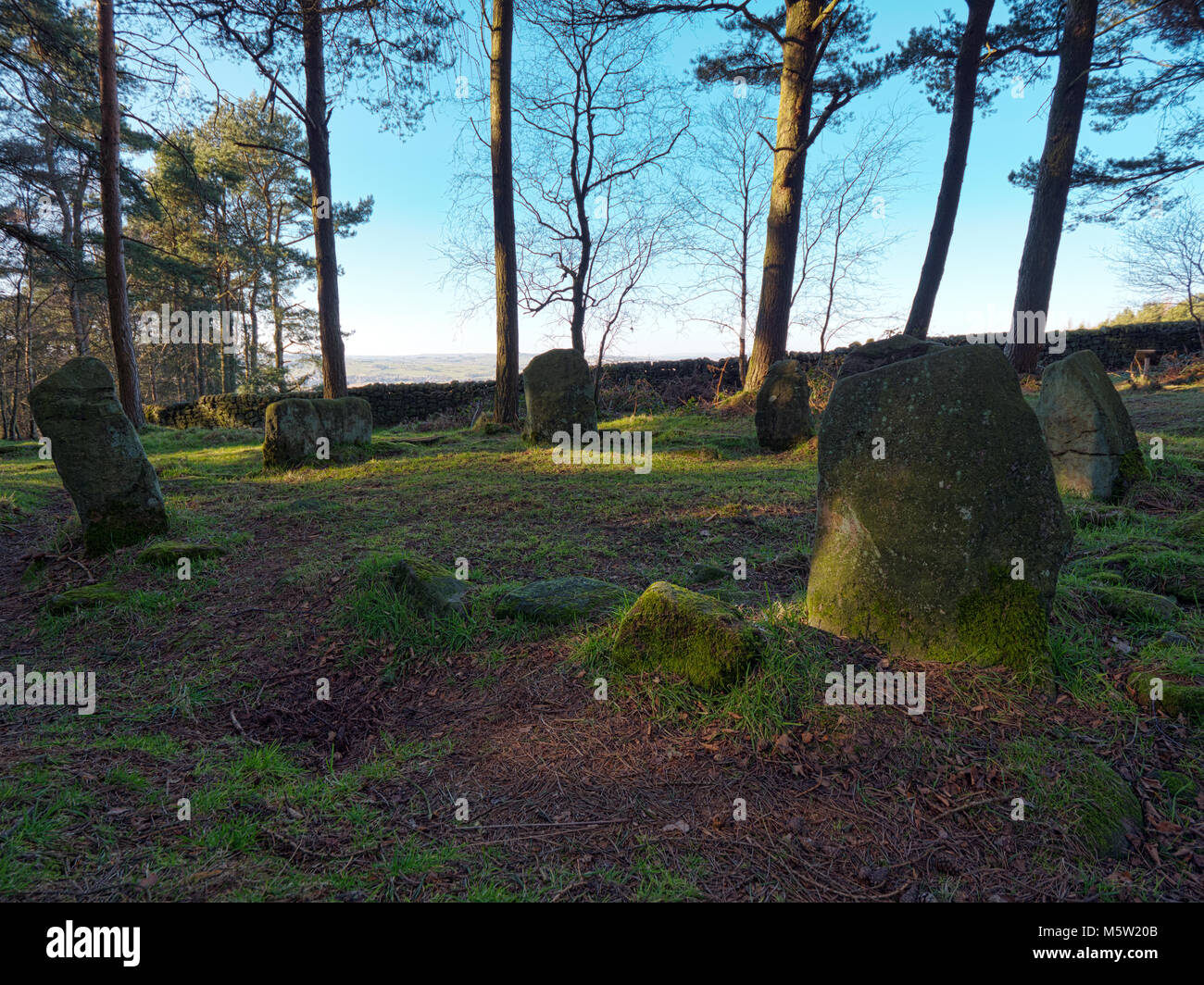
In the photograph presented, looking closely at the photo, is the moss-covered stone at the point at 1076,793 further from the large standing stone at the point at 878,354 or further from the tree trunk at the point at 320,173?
the tree trunk at the point at 320,173

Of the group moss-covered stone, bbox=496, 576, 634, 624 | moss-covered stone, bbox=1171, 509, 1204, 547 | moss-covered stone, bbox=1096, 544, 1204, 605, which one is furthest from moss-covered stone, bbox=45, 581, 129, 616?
moss-covered stone, bbox=1171, 509, 1204, 547

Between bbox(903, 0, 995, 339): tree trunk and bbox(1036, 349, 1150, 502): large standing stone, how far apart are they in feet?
27.4

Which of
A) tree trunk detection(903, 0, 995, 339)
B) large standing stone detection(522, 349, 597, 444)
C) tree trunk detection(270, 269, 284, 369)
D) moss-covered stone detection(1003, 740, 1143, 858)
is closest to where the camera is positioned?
moss-covered stone detection(1003, 740, 1143, 858)

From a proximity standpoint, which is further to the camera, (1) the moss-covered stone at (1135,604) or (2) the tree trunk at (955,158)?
(2) the tree trunk at (955,158)

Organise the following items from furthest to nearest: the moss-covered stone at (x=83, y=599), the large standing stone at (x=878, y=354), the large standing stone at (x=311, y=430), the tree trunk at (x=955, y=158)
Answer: the tree trunk at (x=955, y=158)
the large standing stone at (x=311, y=430)
the large standing stone at (x=878, y=354)
the moss-covered stone at (x=83, y=599)

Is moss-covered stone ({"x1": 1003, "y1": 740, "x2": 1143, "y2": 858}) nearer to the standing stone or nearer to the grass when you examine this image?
the grass

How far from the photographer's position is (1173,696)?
270cm

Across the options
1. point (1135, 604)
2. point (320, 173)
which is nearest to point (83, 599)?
point (1135, 604)

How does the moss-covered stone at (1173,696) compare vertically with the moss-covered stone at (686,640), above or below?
below

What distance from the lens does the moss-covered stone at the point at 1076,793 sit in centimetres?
218

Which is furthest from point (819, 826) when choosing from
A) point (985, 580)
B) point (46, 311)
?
point (46, 311)

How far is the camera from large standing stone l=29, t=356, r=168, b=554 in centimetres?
504

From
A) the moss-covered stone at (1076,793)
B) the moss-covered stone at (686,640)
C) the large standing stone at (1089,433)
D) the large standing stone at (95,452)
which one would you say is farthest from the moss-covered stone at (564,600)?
the large standing stone at (1089,433)

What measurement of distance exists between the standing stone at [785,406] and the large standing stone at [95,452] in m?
7.78
